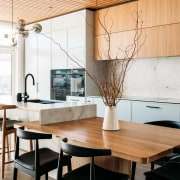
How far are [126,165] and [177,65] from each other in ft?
8.60

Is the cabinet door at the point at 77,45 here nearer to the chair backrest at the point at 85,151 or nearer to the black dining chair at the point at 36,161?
the black dining chair at the point at 36,161

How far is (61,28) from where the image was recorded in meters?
5.77

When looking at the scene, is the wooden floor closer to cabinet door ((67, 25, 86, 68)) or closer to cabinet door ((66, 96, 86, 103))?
cabinet door ((66, 96, 86, 103))

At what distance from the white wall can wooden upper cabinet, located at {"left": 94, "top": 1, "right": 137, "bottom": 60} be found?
500 mm

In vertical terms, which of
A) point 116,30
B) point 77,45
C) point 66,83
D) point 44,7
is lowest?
point 66,83

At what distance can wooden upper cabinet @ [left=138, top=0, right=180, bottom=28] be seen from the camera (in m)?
4.11

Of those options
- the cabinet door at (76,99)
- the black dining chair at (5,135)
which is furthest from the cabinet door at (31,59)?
the black dining chair at (5,135)

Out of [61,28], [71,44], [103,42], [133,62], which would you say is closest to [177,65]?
[133,62]

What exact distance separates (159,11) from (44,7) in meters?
2.27

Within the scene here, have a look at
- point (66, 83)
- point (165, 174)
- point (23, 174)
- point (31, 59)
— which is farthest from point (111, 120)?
point (31, 59)

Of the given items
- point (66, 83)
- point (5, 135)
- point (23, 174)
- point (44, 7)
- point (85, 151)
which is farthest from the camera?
point (66, 83)

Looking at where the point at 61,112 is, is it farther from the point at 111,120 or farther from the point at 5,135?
the point at 5,135

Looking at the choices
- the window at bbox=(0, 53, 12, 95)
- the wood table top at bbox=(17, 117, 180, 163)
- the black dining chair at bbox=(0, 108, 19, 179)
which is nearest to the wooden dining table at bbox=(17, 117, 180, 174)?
the wood table top at bbox=(17, 117, 180, 163)

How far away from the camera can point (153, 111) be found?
13.4 ft
